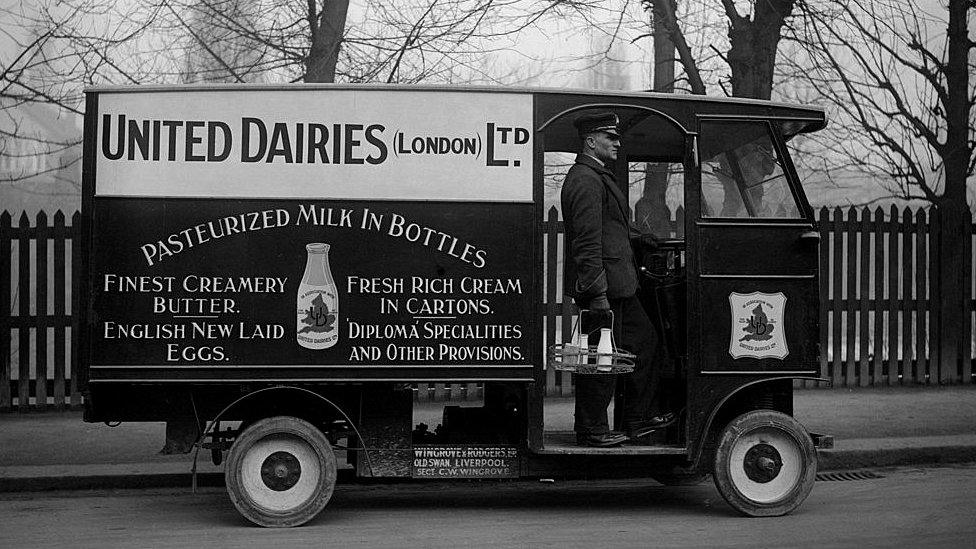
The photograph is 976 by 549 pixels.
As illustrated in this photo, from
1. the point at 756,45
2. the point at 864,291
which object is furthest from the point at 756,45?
the point at 864,291

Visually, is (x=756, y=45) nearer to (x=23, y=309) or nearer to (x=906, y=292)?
(x=906, y=292)

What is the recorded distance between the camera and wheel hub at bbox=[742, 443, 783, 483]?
698 centimetres

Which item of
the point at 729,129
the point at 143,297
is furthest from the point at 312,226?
the point at 729,129

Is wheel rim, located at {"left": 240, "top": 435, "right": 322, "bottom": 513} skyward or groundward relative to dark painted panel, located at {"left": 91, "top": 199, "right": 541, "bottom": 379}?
groundward

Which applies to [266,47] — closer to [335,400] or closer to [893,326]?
[335,400]

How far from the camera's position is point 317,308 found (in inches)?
261

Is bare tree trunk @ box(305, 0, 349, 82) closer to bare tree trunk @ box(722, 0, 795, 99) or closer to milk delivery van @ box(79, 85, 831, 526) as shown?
bare tree trunk @ box(722, 0, 795, 99)

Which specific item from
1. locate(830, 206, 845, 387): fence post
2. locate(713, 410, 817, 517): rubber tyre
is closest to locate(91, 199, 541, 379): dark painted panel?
locate(713, 410, 817, 517): rubber tyre

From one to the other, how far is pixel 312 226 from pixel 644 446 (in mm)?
2509

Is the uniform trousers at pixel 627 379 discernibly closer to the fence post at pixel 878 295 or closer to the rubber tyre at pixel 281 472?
the rubber tyre at pixel 281 472

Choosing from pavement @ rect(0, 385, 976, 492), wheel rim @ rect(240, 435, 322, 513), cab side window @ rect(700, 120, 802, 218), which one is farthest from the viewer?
pavement @ rect(0, 385, 976, 492)

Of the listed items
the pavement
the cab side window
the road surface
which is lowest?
the road surface

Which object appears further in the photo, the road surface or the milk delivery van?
the milk delivery van

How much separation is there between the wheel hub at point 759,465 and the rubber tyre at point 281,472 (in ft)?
8.51
